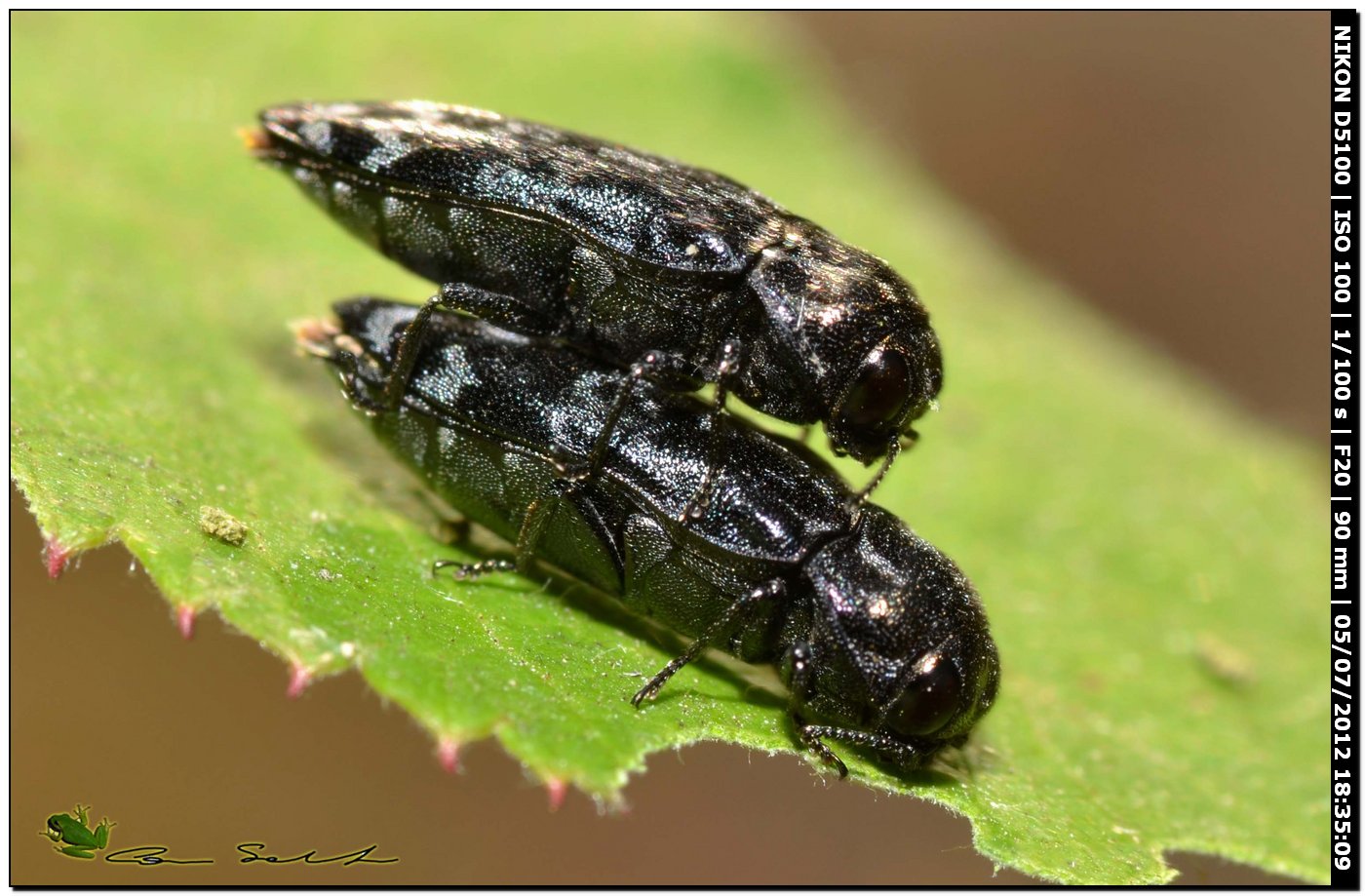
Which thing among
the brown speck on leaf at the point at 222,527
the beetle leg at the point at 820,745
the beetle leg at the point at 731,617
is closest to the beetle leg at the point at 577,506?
the beetle leg at the point at 731,617

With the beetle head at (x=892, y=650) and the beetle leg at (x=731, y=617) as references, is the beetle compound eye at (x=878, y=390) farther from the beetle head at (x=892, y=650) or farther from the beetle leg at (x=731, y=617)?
the beetle leg at (x=731, y=617)

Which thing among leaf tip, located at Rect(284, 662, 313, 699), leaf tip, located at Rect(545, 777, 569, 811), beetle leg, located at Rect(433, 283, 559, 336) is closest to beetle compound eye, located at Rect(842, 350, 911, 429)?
beetle leg, located at Rect(433, 283, 559, 336)

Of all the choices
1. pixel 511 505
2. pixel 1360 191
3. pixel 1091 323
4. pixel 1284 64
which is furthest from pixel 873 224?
pixel 1284 64

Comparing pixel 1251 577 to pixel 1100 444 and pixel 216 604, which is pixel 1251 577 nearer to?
pixel 1100 444

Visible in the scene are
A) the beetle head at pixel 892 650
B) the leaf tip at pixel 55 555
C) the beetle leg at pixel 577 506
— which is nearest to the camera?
the leaf tip at pixel 55 555

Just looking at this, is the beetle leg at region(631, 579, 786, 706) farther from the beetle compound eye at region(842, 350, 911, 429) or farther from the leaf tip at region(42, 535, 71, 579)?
the leaf tip at region(42, 535, 71, 579)

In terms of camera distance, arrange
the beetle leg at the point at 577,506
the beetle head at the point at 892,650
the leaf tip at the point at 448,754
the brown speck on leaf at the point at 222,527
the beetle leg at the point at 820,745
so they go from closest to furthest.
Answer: the leaf tip at the point at 448,754 → the brown speck on leaf at the point at 222,527 → the beetle leg at the point at 820,745 → the beetle head at the point at 892,650 → the beetle leg at the point at 577,506
